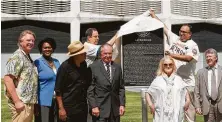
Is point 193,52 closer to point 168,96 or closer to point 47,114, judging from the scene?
point 168,96

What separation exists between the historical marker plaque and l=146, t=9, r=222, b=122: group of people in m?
14.3

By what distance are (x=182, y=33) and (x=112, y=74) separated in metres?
1.67

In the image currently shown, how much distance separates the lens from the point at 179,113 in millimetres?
6363

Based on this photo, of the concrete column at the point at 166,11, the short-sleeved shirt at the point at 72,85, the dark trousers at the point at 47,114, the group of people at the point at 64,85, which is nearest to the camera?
the group of people at the point at 64,85

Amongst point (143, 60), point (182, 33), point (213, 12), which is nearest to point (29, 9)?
point (143, 60)

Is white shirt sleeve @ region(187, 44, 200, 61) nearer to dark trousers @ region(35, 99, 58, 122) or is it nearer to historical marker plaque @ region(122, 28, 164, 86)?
dark trousers @ region(35, 99, 58, 122)

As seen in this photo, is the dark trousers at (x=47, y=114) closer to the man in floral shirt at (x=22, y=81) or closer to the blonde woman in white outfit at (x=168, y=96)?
the man in floral shirt at (x=22, y=81)

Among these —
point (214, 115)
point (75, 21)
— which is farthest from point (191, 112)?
point (75, 21)

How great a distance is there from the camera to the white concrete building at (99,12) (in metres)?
23.0

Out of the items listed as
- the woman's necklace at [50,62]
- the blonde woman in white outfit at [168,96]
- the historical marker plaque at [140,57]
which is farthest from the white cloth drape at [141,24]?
the historical marker plaque at [140,57]

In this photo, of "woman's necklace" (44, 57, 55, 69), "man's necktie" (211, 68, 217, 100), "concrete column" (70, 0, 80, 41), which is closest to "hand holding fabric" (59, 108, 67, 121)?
"woman's necklace" (44, 57, 55, 69)

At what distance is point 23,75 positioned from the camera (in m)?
5.84

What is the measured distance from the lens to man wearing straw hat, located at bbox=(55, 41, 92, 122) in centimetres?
608

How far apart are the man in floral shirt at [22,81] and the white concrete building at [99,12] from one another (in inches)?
654
